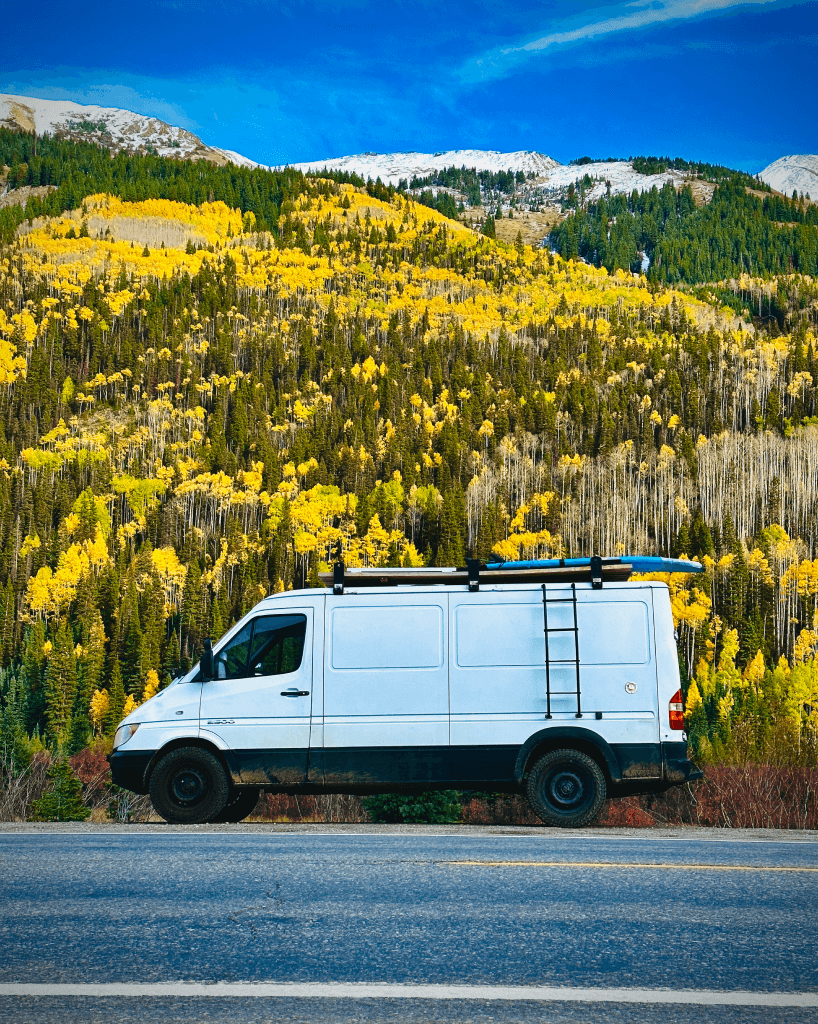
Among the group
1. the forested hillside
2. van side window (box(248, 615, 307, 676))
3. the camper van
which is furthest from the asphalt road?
the forested hillside

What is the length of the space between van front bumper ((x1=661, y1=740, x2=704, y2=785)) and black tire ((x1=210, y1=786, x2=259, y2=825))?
485cm

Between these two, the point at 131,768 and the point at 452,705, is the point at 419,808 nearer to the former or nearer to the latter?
the point at 452,705

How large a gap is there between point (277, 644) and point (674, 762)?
492cm

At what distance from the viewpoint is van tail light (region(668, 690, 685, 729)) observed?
10758 mm

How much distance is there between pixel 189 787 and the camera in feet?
36.3

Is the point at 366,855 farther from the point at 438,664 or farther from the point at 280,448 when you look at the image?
the point at 280,448

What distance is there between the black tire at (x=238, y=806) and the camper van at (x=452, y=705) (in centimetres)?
6

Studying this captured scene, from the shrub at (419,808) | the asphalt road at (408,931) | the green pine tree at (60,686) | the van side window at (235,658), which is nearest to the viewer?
the asphalt road at (408,931)

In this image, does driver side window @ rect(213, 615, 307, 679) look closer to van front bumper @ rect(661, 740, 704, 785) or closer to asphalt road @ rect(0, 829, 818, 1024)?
asphalt road @ rect(0, 829, 818, 1024)

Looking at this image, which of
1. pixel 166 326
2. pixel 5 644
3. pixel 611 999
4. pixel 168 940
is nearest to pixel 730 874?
pixel 611 999

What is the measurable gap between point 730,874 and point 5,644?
367 ft

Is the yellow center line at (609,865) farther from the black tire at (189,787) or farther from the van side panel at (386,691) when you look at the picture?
the black tire at (189,787)

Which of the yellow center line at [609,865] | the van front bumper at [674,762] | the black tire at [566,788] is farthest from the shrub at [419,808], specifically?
the yellow center line at [609,865]

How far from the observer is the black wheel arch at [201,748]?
1102 cm
